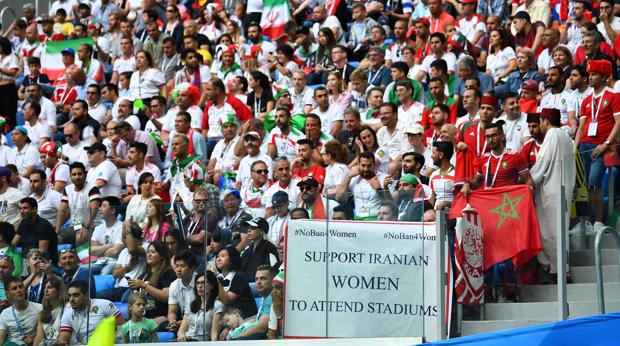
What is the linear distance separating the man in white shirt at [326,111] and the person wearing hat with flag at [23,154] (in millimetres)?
3738

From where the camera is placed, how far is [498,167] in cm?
1085

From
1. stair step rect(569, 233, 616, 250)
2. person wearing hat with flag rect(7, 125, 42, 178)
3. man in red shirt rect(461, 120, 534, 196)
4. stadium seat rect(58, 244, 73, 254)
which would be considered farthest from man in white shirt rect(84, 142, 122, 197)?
stair step rect(569, 233, 616, 250)

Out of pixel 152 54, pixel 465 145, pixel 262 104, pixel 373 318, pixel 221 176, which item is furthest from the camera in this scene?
pixel 152 54

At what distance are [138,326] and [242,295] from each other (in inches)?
36.8

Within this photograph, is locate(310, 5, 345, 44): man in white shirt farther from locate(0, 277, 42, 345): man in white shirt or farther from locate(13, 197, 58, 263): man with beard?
locate(0, 277, 42, 345): man in white shirt

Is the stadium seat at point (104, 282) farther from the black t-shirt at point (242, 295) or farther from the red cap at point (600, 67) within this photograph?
the red cap at point (600, 67)

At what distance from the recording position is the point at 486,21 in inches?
665

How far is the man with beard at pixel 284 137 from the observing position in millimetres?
14375

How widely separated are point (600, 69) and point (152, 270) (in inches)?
193

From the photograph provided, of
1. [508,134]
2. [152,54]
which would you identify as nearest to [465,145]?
[508,134]

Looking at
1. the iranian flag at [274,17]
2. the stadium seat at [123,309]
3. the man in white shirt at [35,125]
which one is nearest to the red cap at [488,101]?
the stadium seat at [123,309]

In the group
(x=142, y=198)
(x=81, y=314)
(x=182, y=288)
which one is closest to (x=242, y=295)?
(x=182, y=288)

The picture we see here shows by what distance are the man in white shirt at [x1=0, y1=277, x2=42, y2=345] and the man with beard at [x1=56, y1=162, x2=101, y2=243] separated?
593 millimetres

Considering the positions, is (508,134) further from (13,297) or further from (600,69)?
(13,297)
